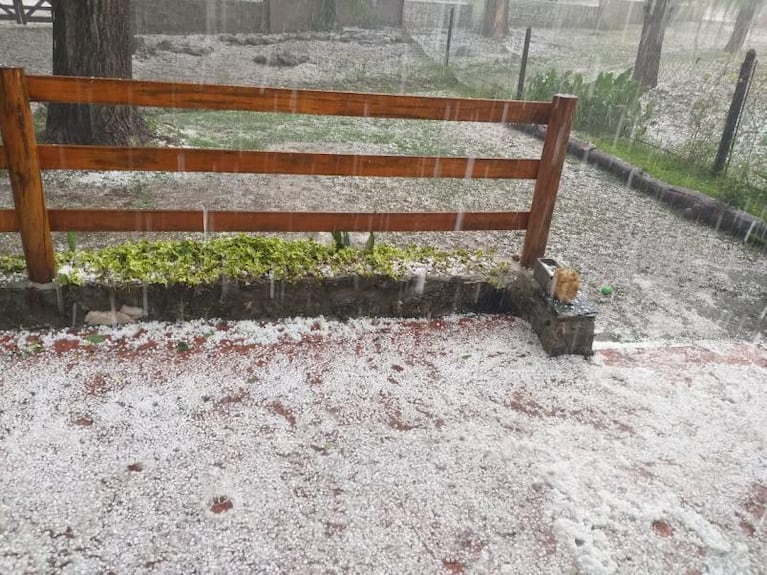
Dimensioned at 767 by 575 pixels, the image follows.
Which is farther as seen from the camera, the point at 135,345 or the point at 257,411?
the point at 135,345

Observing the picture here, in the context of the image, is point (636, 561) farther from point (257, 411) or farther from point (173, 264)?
point (173, 264)

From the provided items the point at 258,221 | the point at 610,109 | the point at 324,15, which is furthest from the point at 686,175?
the point at 324,15

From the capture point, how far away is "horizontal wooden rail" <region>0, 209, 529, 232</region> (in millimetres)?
3070

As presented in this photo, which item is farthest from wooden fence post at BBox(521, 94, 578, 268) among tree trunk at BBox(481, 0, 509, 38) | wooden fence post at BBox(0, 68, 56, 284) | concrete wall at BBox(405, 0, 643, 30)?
concrete wall at BBox(405, 0, 643, 30)

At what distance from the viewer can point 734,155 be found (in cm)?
822

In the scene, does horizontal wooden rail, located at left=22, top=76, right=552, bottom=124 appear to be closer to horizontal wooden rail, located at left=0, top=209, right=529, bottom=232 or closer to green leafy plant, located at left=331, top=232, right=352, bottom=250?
horizontal wooden rail, located at left=0, top=209, right=529, bottom=232

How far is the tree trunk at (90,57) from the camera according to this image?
18.4 ft

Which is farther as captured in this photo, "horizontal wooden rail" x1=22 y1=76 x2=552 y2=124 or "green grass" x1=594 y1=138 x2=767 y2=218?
"green grass" x1=594 y1=138 x2=767 y2=218

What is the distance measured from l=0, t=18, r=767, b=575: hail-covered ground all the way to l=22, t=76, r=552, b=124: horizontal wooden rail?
1.20 metres

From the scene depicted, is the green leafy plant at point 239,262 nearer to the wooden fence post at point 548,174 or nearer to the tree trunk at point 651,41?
the wooden fence post at point 548,174

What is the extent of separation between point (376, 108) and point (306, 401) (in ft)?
5.26

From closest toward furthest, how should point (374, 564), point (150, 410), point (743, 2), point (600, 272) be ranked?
1. point (374, 564)
2. point (150, 410)
3. point (600, 272)
4. point (743, 2)

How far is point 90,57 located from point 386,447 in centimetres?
523

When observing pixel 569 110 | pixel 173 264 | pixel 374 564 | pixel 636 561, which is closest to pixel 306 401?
pixel 374 564
